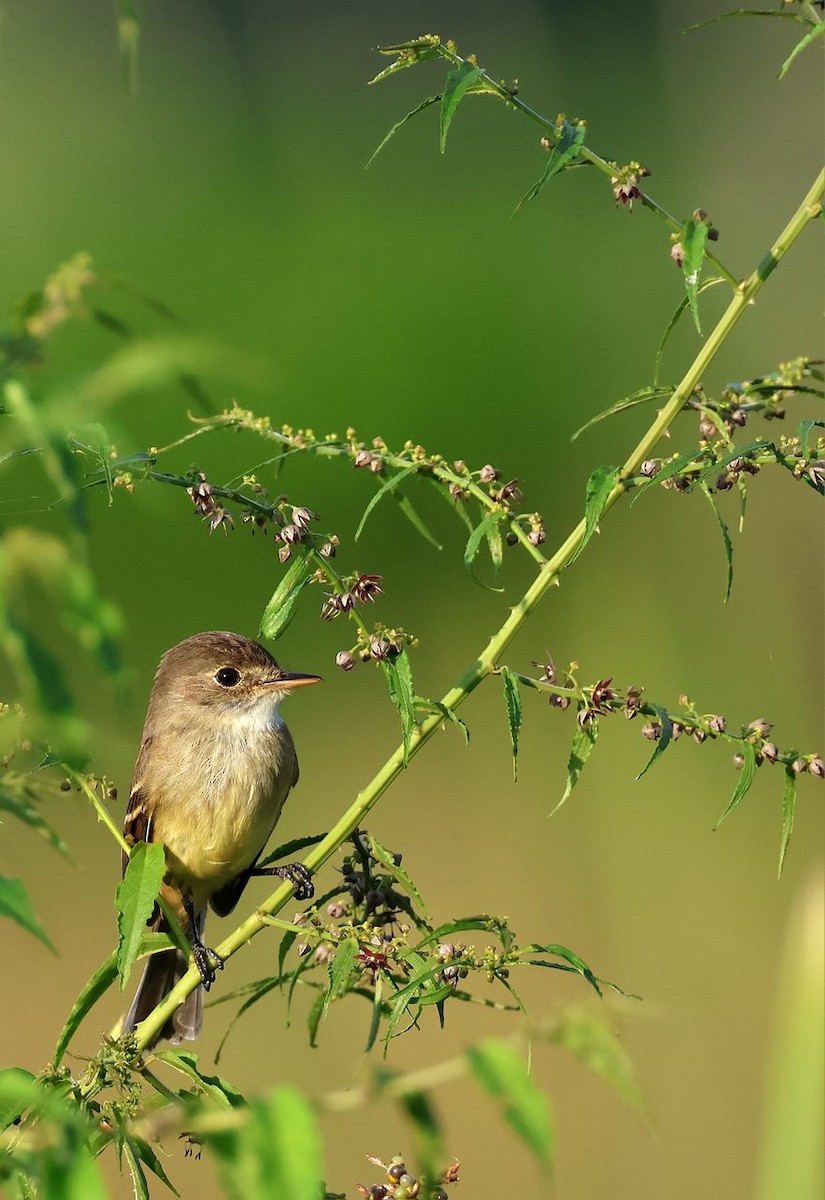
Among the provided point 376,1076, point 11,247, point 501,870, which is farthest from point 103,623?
point 11,247

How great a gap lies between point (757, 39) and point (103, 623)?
25.9 feet

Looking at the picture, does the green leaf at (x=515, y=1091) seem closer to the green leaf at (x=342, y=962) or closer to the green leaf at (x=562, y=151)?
the green leaf at (x=342, y=962)

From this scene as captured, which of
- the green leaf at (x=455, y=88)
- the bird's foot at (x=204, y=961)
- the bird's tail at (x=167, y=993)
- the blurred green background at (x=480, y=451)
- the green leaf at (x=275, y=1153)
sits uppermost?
the blurred green background at (x=480, y=451)

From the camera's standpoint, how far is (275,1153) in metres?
0.95

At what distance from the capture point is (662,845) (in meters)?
5.98

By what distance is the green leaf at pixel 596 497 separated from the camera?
1.68 metres

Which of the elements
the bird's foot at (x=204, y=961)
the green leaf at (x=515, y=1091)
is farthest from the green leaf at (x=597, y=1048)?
the bird's foot at (x=204, y=961)

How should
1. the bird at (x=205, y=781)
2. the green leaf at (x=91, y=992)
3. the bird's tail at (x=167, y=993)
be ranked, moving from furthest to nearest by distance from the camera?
1. the bird's tail at (x=167, y=993)
2. the bird at (x=205, y=781)
3. the green leaf at (x=91, y=992)

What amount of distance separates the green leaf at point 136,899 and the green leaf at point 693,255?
2.87 feet

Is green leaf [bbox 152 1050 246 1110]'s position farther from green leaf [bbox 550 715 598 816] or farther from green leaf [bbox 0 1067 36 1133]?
green leaf [bbox 550 715 598 816]

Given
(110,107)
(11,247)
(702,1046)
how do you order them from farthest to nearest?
(110,107) < (11,247) < (702,1046)

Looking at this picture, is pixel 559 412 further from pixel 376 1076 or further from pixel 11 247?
pixel 376 1076

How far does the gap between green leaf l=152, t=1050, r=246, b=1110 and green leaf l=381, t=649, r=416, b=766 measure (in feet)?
1.37

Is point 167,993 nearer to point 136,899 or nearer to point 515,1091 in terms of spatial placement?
point 136,899
